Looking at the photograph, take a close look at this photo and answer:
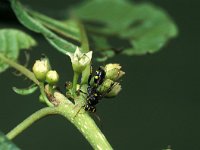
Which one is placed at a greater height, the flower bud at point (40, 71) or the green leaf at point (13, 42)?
the green leaf at point (13, 42)

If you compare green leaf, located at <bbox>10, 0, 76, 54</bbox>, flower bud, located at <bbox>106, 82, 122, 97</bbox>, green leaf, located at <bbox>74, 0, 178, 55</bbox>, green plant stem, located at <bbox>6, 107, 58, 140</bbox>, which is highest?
green leaf, located at <bbox>74, 0, 178, 55</bbox>

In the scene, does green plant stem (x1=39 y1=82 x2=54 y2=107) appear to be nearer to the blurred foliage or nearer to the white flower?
the white flower

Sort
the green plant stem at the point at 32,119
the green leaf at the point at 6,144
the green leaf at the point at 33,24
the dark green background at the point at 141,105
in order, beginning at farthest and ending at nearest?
the dark green background at the point at 141,105 → the green leaf at the point at 33,24 → the green plant stem at the point at 32,119 → the green leaf at the point at 6,144

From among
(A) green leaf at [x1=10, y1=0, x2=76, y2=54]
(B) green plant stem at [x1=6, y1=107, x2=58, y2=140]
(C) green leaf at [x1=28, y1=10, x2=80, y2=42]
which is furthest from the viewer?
(C) green leaf at [x1=28, y1=10, x2=80, y2=42]

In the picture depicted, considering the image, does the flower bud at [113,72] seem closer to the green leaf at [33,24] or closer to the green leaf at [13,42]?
the green leaf at [33,24]

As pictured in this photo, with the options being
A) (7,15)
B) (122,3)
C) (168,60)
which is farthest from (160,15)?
(168,60)

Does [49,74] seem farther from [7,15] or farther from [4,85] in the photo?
[4,85]

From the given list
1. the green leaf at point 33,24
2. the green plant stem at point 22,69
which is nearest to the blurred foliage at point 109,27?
the green leaf at point 33,24

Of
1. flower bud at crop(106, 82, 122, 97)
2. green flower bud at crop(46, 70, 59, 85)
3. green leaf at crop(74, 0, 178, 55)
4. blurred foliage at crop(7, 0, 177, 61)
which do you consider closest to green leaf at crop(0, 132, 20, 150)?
green flower bud at crop(46, 70, 59, 85)
